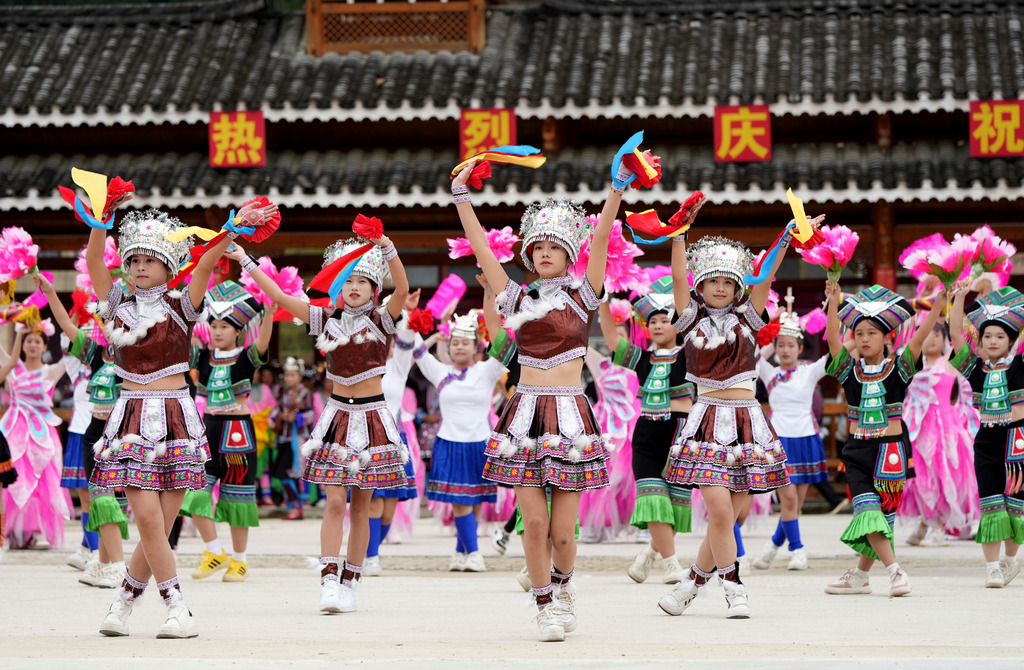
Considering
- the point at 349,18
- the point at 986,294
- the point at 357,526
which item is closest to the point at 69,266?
the point at 349,18

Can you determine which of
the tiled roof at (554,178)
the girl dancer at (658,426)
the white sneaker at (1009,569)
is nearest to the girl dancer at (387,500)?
the girl dancer at (658,426)

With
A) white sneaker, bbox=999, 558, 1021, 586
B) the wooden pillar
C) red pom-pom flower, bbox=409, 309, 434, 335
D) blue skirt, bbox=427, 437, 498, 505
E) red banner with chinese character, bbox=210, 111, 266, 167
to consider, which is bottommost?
white sneaker, bbox=999, 558, 1021, 586

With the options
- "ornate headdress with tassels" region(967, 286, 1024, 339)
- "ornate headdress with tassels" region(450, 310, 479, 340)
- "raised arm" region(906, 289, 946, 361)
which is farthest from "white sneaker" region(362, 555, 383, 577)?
"ornate headdress with tassels" region(967, 286, 1024, 339)

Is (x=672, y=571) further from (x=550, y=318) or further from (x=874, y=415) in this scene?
(x=550, y=318)

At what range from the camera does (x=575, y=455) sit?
632 cm

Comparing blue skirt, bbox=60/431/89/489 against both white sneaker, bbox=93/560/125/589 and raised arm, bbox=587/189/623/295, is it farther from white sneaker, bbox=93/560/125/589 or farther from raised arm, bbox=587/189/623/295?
raised arm, bbox=587/189/623/295

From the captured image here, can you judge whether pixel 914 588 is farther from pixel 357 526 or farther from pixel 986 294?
pixel 357 526

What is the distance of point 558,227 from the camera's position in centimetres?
656

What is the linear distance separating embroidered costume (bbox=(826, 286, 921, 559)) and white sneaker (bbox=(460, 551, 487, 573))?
3009mm

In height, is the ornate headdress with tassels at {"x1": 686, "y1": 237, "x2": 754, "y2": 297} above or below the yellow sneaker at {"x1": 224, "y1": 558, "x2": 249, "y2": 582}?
above

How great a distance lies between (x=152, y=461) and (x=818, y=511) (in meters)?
10.3

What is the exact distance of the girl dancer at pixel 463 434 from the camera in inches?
398

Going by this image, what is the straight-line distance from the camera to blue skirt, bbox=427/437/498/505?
10125 mm

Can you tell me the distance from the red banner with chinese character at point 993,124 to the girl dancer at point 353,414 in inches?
356
